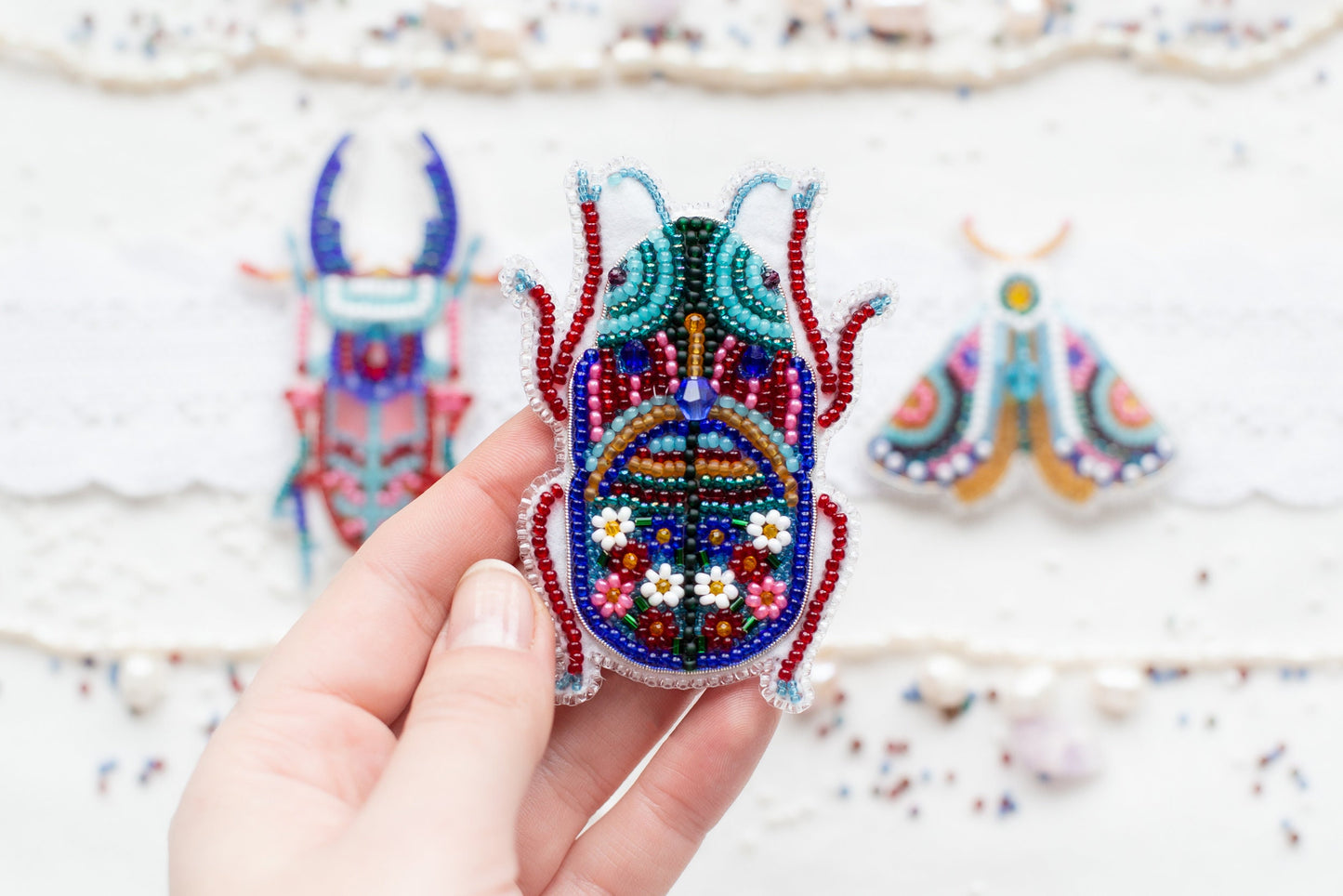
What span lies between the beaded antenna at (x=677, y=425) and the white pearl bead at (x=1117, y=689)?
3.44ft

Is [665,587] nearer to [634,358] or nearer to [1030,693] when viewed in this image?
[634,358]

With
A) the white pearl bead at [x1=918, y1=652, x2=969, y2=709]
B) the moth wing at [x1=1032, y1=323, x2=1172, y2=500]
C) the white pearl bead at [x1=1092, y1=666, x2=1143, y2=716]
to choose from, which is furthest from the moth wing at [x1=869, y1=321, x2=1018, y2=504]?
the white pearl bead at [x1=1092, y1=666, x2=1143, y2=716]

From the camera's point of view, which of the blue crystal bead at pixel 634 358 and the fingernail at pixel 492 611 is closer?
the fingernail at pixel 492 611

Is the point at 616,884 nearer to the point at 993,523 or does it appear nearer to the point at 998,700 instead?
the point at 998,700

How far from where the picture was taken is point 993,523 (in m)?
2.40

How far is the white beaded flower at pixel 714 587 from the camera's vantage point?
156 centimetres

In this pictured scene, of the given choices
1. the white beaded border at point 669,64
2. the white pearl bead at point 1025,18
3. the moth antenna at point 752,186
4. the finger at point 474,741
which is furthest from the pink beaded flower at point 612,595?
the white pearl bead at point 1025,18

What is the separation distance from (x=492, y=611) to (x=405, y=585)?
9.0 inches

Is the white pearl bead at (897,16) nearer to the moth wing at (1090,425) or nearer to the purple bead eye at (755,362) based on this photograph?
the moth wing at (1090,425)

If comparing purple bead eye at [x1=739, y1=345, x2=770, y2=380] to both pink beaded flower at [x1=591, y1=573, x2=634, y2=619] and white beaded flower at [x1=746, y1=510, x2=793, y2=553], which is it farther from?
pink beaded flower at [x1=591, y1=573, x2=634, y2=619]

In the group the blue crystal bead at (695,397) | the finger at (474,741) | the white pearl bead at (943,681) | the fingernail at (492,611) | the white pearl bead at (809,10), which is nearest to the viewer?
the finger at (474,741)

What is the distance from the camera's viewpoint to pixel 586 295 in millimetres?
1571

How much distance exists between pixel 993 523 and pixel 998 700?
15.8 inches

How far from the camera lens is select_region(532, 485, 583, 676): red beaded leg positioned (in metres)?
1.57
